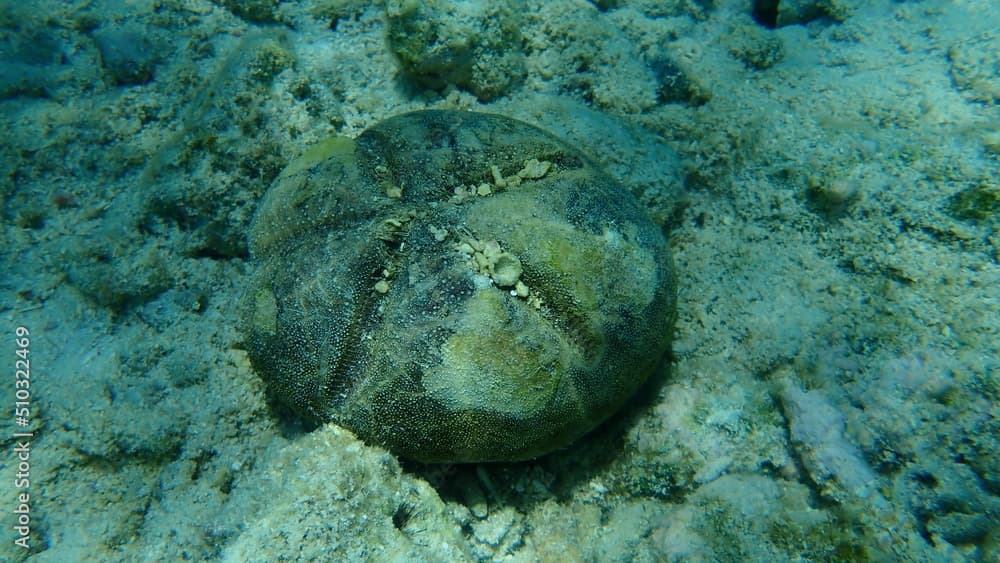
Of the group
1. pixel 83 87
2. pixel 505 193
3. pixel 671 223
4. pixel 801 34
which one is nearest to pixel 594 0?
pixel 801 34

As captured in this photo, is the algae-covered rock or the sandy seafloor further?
the algae-covered rock

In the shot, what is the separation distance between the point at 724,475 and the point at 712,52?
3.45 meters

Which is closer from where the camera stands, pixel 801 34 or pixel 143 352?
pixel 143 352

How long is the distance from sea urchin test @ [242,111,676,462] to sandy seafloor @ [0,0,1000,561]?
36 cm

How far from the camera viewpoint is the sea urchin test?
2430mm

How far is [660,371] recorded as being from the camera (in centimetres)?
310

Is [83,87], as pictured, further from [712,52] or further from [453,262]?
[712,52]

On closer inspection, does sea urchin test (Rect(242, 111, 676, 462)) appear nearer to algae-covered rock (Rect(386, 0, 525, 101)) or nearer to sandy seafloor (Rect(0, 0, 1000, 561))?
sandy seafloor (Rect(0, 0, 1000, 561))

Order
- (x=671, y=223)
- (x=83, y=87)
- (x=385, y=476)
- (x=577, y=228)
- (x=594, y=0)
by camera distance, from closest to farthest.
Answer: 1. (x=385, y=476)
2. (x=577, y=228)
3. (x=671, y=223)
4. (x=83, y=87)
5. (x=594, y=0)

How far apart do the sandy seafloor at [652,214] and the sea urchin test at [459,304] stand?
0.36 m

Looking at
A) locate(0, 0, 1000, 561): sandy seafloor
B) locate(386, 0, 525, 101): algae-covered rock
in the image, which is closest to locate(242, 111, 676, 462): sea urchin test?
locate(0, 0, 1000, 561): sandy seafloor

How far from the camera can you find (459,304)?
8.02 ft

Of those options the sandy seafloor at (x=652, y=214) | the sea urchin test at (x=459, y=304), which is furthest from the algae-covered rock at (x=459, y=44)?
the sea urchin test at (x=459, y=304)

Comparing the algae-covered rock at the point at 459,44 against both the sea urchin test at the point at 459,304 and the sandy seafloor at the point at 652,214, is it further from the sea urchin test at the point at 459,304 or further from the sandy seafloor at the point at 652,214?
the sea urchin test at the point at 459,304
